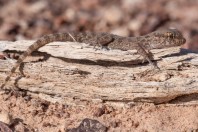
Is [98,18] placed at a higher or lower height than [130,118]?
higher

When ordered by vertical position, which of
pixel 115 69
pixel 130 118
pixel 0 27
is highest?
pixel 0 27

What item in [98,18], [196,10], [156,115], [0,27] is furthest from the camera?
[196,10]

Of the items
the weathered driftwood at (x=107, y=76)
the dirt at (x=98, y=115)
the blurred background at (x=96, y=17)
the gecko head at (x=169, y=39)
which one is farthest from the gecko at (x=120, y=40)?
the blurred background at (x=96, y=17)

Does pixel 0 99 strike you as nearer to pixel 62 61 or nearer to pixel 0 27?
pixel 62 61

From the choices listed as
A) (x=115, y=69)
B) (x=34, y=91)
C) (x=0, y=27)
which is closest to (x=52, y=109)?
(x=34, y=91)

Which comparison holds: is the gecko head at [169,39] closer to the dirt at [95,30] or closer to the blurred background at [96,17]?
the dirt at [95,30]

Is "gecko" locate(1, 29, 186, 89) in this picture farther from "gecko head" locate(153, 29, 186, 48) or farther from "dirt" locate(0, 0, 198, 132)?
"dirt" locate(0, 0, 198, 132)

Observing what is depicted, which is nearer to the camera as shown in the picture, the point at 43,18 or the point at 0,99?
the point at 0,99
